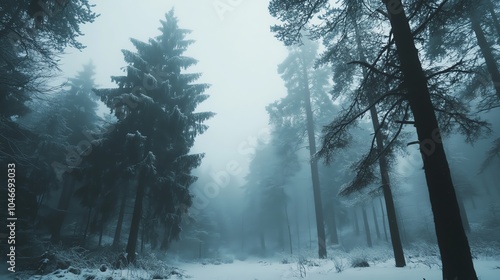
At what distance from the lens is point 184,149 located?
1420 centimetres

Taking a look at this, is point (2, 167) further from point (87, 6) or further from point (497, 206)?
point (497, 206)

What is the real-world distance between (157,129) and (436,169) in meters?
12.6

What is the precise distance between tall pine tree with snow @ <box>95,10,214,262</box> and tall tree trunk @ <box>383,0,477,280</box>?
407 inches

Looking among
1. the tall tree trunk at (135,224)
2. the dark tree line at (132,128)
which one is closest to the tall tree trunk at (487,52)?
the dark tree line at (132,128)

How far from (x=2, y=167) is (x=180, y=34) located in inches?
478

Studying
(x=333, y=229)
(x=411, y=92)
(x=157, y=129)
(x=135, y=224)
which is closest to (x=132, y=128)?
(x=157, y=129)

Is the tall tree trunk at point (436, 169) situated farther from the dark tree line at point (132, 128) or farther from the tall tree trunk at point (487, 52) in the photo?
the tall tree trunk at point (487, 52)

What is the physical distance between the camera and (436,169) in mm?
4629

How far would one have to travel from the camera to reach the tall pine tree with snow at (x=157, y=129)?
12719 millimetres

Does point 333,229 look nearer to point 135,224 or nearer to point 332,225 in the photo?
point 332,225

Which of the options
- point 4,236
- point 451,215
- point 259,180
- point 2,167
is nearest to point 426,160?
point 451,215

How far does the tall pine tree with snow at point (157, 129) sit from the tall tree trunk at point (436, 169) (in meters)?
10.3

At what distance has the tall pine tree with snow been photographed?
12.7m

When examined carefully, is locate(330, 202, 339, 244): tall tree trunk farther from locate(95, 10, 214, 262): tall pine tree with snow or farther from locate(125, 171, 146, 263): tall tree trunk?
A: locate(125, 171, 146, 263): tall tree trunk
